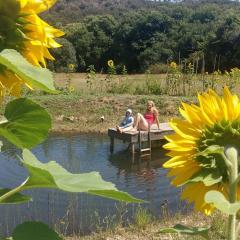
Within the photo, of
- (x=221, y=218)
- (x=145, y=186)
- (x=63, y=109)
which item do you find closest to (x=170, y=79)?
(x=63, y=109)

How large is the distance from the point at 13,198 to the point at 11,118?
0.23 feet

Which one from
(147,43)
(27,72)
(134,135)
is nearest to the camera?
(27,72)

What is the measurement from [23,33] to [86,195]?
573cm

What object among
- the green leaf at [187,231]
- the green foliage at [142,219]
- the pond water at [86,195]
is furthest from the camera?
the pond water at [86,195]

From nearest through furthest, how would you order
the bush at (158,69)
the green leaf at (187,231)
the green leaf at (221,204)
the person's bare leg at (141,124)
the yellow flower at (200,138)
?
the green leaf at (221,204), the green leaf at (187,231), the yellow flower at (200,138), the person's bare leg at (141,124), the bush at (158,69)

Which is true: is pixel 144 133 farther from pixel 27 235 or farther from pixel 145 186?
pixel 27 235

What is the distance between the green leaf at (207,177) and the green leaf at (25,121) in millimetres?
239

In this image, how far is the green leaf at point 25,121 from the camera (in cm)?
51

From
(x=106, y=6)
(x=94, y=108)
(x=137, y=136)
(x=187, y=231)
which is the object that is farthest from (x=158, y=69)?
(x=106, y=6)

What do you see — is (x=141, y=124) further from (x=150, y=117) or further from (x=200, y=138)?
(x=200, y=138)

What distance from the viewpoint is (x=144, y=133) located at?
9477 mm

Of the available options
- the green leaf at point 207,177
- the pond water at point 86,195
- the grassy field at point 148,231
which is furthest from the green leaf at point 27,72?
the grassy field at point 148,231

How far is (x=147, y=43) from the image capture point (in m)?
27.0

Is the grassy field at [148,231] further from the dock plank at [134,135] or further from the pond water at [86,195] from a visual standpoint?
the dock plank at [134,135]
